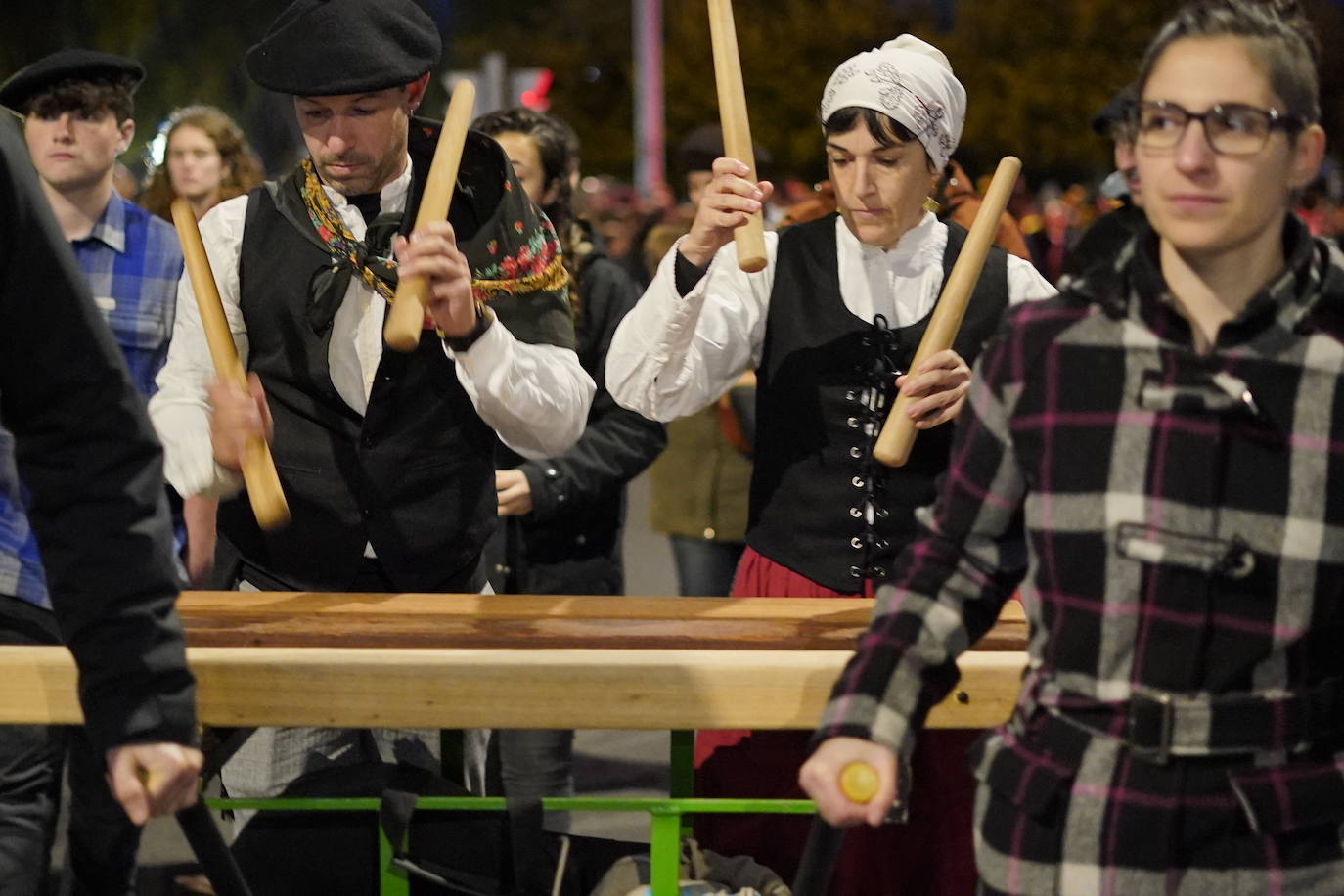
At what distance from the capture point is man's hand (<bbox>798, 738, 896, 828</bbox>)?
1.95 m

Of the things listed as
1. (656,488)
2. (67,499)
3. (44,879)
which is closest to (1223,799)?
(67,499)

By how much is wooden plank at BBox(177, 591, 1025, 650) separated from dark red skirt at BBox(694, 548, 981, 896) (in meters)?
0.29

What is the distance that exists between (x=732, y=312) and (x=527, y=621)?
0.78 meters

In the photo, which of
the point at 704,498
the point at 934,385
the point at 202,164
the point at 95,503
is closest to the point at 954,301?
the point at 934,385

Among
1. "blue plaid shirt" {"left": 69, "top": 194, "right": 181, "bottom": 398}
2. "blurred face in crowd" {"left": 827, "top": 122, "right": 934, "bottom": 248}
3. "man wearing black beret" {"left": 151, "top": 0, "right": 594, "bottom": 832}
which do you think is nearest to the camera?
"man wearing black beret" {"left": 151, "top": 0, "right": 594, "bottom": 832}

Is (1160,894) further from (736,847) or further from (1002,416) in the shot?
(736,847)

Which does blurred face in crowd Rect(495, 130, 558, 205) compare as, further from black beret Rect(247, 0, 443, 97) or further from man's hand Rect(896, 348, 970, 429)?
man's hand Rect(896, 348, 970, 429)

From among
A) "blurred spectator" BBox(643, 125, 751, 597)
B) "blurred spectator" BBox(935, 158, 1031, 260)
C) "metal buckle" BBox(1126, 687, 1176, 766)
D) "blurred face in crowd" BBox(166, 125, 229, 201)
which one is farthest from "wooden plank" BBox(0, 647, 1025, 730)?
"blurred face in crowd" BBox(166, 125, 229, 201)

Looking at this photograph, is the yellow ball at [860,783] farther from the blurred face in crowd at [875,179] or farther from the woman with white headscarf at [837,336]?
the blurred face in crowd at [875,179]

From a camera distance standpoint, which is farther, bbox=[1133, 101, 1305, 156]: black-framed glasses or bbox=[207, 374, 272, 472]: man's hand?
bbox=[207, 374, 272, 472]: man's hand

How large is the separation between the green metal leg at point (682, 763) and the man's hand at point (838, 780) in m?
0.87

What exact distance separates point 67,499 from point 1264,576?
1.27 m

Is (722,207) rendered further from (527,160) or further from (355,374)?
(527,160)

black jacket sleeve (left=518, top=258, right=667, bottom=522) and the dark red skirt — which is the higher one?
black jacket sleeve (left=518, top=258, right=667, bottom=522)
